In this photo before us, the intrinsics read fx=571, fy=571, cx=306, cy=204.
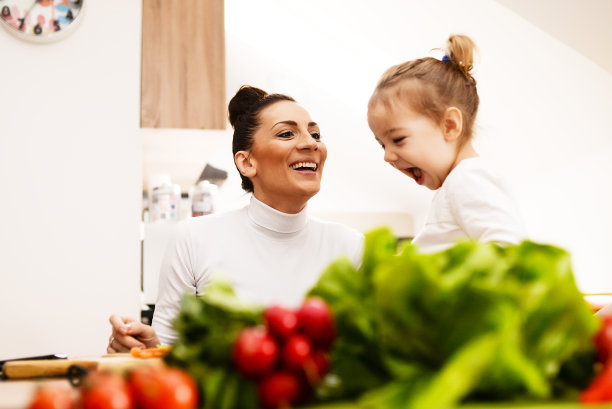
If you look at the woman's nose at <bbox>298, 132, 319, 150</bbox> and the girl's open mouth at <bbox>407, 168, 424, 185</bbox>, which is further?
the woman's nose at <bbox>298, 132, 319, 150</bbox>

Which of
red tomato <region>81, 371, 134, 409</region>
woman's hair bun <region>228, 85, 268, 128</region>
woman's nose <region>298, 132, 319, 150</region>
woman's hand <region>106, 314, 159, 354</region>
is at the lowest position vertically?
woman's hand <region>106, 314, 159, 354</region>

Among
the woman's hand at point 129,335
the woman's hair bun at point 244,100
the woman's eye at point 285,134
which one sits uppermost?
the woman's hair bun at point 244,100

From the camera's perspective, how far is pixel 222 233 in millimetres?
1720

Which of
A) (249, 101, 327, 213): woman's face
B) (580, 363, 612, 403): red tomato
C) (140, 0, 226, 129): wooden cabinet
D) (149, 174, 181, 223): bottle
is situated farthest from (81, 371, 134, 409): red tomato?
(149, 174, 181, 223): bottle

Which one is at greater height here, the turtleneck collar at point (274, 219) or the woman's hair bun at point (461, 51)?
the woman's hair bun at point (461, 51)

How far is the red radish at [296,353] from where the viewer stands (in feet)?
1.51

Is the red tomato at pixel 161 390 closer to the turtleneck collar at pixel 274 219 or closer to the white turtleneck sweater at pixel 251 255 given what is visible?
the white turtleneck sweater at pixel 251 255

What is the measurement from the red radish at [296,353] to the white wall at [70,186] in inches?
74.0

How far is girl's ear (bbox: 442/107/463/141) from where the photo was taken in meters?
1.47

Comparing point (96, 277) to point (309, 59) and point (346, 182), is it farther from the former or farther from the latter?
point (346, 182)

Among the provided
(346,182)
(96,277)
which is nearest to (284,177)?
(96,277)

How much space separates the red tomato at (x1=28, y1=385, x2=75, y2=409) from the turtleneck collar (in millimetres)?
1318

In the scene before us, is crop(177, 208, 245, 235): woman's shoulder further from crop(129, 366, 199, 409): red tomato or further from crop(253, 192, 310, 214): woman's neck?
crop(129, 366, 199, 409): red tomato

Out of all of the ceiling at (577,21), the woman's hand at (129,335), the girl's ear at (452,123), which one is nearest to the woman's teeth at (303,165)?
the girl's ear at (452,123)
